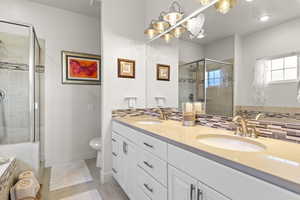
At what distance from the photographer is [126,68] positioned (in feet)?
7.22

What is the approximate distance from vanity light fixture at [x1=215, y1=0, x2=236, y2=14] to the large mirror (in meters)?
0.04

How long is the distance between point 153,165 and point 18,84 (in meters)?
2.22

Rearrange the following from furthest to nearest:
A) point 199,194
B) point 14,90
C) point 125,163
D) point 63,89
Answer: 1. point 63,89
2. point 14,90
3. point 125,163
4. point 199,194

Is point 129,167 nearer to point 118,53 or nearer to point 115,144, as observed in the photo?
point 115,144

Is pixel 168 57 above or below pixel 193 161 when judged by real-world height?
above

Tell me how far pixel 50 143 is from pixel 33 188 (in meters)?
1.11

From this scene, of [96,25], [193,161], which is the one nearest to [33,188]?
[193,161]

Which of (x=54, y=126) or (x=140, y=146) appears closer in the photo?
(x=140, y=146)

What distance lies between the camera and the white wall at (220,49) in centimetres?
127

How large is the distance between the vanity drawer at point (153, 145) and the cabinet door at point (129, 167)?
18cm

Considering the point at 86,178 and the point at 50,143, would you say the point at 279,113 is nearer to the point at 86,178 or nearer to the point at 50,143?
the point at 86,178

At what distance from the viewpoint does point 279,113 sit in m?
1.00

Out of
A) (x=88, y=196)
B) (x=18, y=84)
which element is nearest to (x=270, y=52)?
(x=88, y=196)

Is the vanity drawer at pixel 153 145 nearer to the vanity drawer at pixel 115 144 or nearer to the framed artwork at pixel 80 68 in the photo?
the vanity drawer at pixel 115 144
